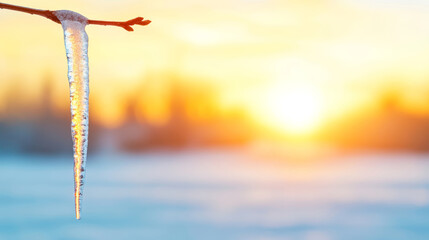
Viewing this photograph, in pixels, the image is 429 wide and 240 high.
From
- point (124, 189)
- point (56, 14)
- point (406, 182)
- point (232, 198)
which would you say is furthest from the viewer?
point (406, 182)

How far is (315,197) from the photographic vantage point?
20.2 meters

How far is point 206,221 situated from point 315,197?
19.4 ft

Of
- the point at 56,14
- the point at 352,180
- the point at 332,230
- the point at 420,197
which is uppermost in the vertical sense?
the point at 352,180

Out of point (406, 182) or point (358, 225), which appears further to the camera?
point (406, 182)

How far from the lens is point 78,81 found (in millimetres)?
2115

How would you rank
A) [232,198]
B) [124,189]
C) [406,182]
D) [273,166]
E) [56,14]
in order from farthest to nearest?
[273,166] < [406,182] < [124,189] < [232,198] < [56,14]

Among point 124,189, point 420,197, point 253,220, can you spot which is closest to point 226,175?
point 124,189

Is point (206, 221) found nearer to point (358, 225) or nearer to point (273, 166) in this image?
point (358, 225)

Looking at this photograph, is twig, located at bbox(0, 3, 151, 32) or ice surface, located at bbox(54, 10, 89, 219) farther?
ice surface, located at bbox(54, 10, 89, 219)

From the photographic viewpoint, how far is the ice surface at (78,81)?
2068 mm

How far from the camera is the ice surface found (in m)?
2.07

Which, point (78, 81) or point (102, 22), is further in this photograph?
point (78, 81)

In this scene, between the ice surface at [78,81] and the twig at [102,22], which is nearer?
the twig at [102,22]

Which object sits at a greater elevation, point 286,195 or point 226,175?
point 226,175
